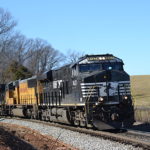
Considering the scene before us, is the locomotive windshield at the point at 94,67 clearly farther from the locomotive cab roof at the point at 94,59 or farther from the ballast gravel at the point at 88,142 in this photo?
the ballast gravel at the point at 88,142

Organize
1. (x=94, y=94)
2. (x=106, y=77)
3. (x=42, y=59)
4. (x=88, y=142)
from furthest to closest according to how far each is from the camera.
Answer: (x=42, y=59), (x=106, y=77), (x=94, y=94), (x=88, y=142)

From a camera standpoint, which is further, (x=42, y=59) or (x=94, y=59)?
(x=42, y=59)

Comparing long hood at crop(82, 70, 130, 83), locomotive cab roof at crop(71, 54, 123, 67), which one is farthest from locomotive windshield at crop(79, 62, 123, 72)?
long hood at crop(82, 70, 130, 83)

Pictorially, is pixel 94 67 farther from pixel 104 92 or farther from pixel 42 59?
pixel 42 59

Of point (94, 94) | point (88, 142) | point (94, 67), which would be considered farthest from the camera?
point (94, 67)

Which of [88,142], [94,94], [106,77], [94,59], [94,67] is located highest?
[94,59]

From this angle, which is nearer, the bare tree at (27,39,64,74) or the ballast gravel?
the ballast gravel

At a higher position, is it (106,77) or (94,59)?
(94,59)

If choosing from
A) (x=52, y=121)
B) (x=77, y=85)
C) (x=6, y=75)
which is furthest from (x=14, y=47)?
(x=77, y=85)

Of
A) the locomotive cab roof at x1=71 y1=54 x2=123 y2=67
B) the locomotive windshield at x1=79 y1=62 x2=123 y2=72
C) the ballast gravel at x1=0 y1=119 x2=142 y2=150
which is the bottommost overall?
the ballast gravel at x1=0 y1=119 x2=142 y2=150

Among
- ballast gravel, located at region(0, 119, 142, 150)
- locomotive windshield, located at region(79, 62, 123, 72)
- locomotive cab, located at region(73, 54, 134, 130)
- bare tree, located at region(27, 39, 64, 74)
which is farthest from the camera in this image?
bare tree, located at region(27, 39, 64, 74)

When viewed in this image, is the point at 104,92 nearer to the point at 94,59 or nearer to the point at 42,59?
the point at 94,59

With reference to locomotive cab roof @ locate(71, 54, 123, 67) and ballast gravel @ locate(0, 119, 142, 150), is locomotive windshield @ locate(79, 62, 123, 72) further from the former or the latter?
ballast gravel @ locate(0, 119, 142, 150)

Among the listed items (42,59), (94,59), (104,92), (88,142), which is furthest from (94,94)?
(42,59)
